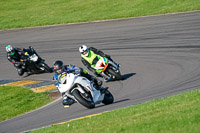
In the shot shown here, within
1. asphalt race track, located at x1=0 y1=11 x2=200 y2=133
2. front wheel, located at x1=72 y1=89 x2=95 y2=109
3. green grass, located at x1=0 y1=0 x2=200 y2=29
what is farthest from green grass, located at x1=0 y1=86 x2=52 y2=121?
green grass, located at x1=0 y1=0 x2=200 y2=29

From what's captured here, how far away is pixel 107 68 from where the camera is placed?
17844mm

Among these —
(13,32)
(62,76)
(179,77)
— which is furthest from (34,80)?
(13,32)

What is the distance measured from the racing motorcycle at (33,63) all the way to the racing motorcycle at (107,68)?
14.7 feet

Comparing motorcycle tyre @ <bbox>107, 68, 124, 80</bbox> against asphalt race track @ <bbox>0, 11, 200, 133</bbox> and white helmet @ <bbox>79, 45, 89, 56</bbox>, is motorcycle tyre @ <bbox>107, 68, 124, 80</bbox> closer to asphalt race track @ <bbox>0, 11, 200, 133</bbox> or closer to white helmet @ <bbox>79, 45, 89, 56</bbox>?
asphalt race track @ <bbox>0, 11, 200, 133</bbox>

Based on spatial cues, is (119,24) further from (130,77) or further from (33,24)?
(130,77)

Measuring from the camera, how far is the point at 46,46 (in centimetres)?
2809

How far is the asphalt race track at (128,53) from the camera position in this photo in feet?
46.3

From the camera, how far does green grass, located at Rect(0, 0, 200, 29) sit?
32625 mm

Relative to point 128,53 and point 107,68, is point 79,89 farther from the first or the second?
point 128,53

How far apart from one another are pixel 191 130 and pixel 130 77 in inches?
433

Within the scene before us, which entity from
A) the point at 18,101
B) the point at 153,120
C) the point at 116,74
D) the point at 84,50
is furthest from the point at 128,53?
the point at 153,120

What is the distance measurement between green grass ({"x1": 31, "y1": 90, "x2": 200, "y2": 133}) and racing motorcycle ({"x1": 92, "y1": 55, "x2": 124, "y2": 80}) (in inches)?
268

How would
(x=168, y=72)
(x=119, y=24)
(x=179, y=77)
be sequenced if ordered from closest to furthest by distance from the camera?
(x=179, y=77) < (x=168, y=72) < (x=119, y=24)

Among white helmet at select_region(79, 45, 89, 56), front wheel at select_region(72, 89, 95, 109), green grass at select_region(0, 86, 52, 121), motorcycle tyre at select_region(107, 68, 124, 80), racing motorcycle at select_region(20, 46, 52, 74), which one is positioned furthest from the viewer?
racing motorcycle at select_region(20, 46, 52, 74)
